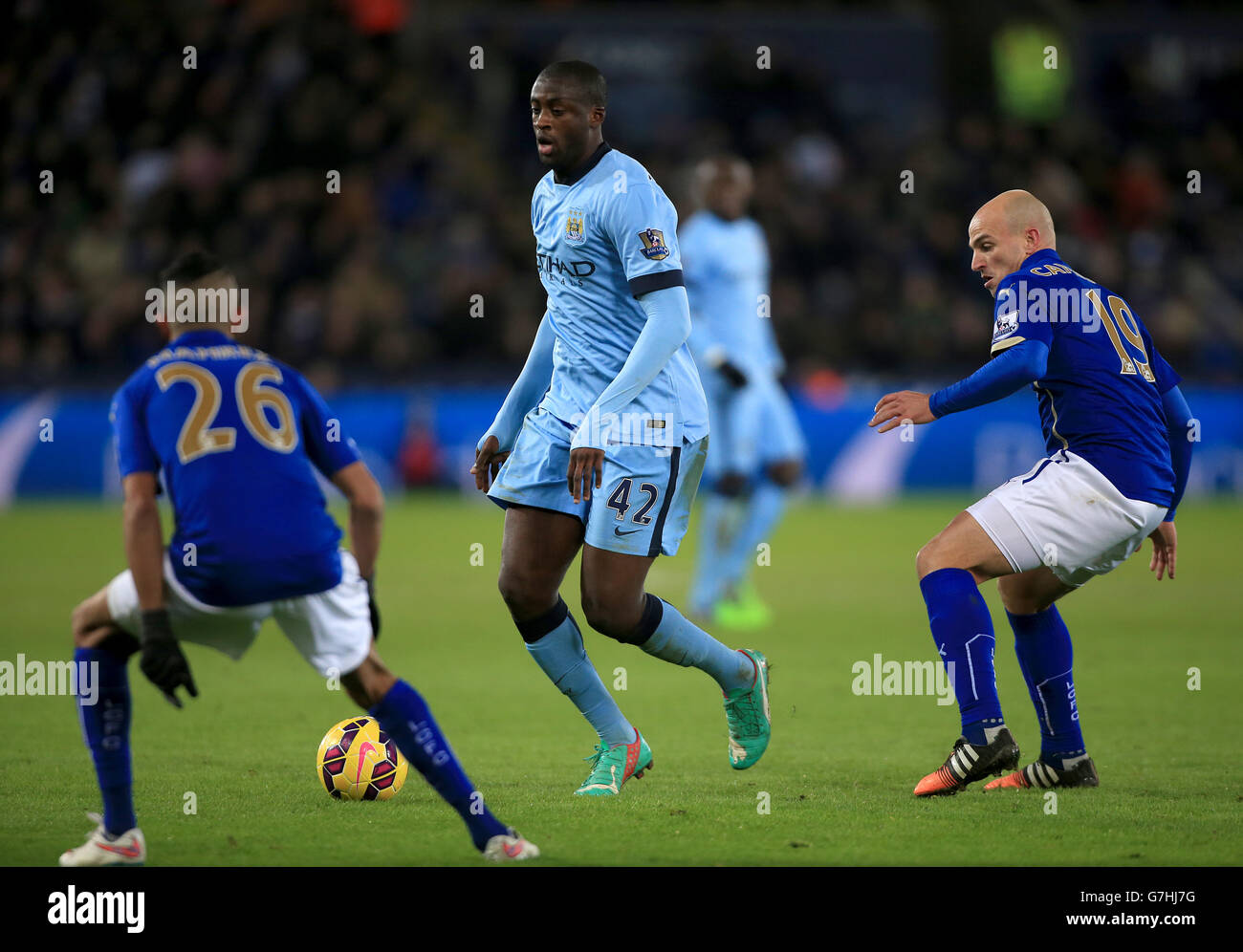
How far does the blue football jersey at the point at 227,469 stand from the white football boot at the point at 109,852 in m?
0.72

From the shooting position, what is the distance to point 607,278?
5.54 metres

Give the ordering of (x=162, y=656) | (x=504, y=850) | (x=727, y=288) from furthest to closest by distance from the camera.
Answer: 1. (x=727, y=288)
2. (x=504, y=850)
3. (x=162, y=656)

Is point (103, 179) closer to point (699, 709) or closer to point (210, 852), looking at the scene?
point (699, 709)

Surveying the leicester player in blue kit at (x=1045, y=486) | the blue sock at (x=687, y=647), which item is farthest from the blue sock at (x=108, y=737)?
the leicester player in blue kit at (x=1045, y=486)

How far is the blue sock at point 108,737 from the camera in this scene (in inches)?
176

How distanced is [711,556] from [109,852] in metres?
6.19

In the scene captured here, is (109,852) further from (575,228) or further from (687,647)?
(575,228)

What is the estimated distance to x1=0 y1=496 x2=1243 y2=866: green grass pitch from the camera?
4801 millimetres

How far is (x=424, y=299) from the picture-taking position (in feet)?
62.6

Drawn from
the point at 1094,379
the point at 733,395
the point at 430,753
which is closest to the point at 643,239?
the point at 1094,379

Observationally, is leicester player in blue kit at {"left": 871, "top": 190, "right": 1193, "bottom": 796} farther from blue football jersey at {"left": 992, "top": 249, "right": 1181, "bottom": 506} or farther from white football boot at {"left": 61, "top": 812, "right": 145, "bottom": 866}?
white football boot at {"left": 61, "top": 812, "right": 145, "bottom": 866}

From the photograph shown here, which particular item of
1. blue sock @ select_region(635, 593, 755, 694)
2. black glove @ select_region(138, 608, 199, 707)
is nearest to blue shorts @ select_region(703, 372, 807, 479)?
blue sock @ select_region(635, 593, 755, 694)

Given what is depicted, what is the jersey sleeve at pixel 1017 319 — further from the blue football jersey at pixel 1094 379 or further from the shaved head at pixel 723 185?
the shaved head at pixel 723 185

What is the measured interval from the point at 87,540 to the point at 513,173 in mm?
9905
